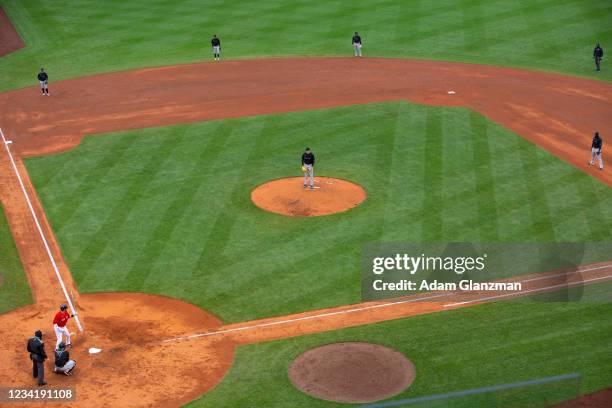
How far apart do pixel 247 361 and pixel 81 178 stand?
53.9 ft

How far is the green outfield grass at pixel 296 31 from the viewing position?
177 feet

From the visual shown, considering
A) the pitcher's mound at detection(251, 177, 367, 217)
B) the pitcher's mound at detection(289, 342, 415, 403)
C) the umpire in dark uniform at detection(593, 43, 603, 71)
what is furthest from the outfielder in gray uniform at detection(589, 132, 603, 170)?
the pitcher's mound at detection(289, 342, 415, 403)

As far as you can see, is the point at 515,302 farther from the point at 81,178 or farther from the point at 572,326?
the point at 81,178

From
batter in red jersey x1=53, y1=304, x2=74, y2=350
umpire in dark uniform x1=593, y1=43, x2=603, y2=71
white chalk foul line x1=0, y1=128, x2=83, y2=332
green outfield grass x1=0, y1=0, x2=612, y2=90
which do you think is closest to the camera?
batter in red jersey x1=53, y1=304, x2=74, y2=350

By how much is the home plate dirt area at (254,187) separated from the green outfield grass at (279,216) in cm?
85

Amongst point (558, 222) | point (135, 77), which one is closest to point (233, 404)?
point (558, 222)

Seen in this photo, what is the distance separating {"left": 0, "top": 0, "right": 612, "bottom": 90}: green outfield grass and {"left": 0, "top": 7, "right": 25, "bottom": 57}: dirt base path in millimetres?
544

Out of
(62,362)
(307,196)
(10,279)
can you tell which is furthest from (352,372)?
(307,196)

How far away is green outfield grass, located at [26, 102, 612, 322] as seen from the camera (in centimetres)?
2888

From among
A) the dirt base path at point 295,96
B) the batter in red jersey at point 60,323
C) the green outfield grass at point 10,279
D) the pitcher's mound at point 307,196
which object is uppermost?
the dirt base path at point 295,96

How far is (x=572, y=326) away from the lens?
81.8ft

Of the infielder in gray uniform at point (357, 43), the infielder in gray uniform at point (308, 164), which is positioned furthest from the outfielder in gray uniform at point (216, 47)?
the infielder in gray uniform at point (308, 164)

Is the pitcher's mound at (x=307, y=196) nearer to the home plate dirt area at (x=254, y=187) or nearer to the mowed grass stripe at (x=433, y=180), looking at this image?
the home plate dirt area at (x=254, y=187)

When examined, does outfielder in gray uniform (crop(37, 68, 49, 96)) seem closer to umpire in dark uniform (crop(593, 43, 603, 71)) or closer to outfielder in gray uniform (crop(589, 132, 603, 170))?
outfielder in gray uniform (crop(589, 132, 603, 170))
